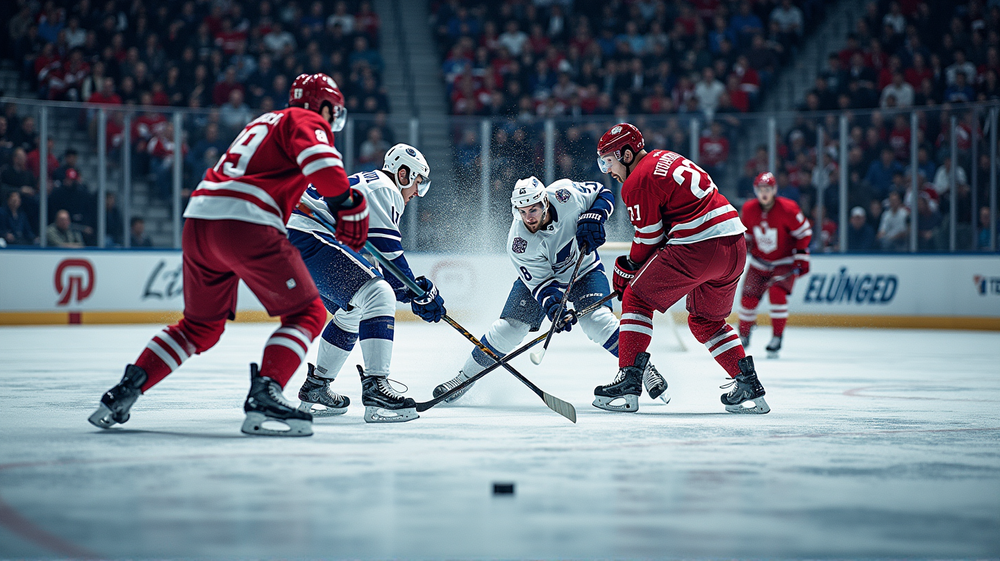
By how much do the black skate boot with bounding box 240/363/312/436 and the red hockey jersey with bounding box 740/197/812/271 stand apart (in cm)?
560

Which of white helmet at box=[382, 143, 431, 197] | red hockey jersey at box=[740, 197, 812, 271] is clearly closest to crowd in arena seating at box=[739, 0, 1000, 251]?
red hockey jersey at box=[740, 197, 812, 271]

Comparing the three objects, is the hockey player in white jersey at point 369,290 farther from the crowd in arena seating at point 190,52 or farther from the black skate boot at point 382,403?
the crowd in arena seating at point 190,52

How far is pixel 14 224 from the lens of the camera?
1041cm

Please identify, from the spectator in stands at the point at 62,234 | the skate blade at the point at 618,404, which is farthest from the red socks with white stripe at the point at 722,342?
the spectator in stands at the point at 62,234

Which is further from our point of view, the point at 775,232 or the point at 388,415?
the point at 775,232

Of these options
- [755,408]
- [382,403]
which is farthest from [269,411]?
[755,408]

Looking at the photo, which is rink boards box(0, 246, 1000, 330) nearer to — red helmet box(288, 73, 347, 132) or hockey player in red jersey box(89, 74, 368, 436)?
red helmet box(288, 73, 347, 132)

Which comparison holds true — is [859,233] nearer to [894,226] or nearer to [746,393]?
[894,226]

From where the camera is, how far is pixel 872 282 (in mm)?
11109

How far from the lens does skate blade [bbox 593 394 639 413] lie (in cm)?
433

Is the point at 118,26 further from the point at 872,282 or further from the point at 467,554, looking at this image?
the point at 467,554

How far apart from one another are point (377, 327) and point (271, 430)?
24.7 inches

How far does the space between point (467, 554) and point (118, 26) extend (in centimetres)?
1286

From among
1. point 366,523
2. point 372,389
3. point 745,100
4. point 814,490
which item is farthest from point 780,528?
point 745,100
